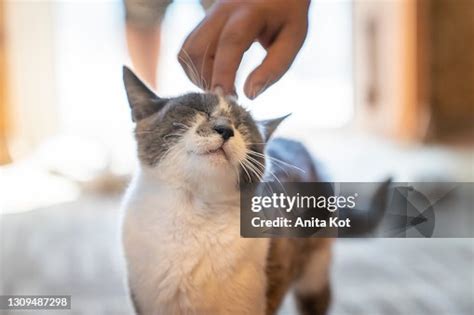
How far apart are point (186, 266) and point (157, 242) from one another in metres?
0.04

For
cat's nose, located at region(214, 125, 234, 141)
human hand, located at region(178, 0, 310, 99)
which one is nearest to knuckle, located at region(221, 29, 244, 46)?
human hand, located at region(178, 0, 310, 99)

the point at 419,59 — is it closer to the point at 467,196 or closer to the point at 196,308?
the point at 467,196

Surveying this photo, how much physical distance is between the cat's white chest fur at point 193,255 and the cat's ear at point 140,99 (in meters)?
0.08

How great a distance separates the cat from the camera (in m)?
0.65

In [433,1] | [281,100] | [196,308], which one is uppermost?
[433,1]

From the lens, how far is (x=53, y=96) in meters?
0.75

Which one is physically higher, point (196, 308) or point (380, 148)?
point (380, 148)

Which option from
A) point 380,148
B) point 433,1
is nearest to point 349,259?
point 380,148

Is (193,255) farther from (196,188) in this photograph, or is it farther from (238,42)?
(238,42)

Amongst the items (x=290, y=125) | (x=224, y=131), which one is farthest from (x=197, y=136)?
(x=290, y=125)

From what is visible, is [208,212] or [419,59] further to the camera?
[419,59]

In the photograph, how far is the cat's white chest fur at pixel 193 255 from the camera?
0.65m

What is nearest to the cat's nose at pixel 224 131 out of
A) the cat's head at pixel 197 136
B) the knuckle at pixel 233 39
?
the cat's head at pixel 197 136

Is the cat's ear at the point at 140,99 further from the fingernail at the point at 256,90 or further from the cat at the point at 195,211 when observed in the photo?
the fingernail at the point at 256,90
